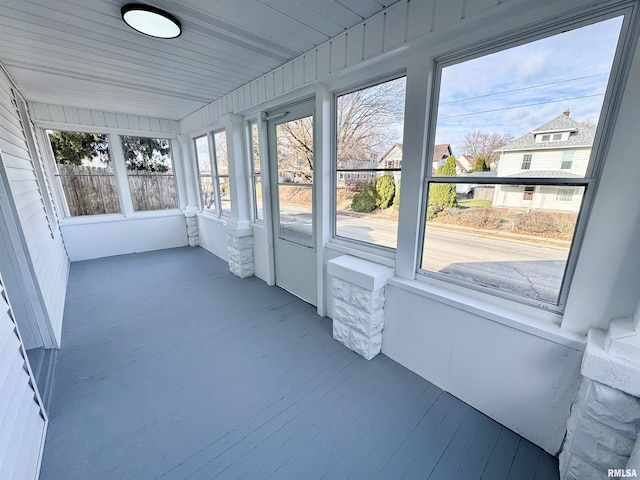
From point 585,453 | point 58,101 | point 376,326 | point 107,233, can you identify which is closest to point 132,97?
point 58,101

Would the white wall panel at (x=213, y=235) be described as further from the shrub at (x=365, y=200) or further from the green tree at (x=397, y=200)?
the green tree at (x=397, y=200)

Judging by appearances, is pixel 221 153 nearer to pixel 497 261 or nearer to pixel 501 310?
pixel 497 261

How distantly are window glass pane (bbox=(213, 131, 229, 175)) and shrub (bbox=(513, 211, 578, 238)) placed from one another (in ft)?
13.1

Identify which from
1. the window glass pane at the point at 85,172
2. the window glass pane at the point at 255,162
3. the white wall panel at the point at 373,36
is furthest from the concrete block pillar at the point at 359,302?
the window glass pane at the point at 85,172

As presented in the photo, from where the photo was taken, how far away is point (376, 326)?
6.93ft

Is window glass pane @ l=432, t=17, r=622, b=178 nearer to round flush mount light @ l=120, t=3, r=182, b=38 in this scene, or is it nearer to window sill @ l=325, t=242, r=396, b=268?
window sill @ l=325, t=242, r=396, b=268

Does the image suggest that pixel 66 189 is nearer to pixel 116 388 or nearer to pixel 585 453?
pixel 116 388

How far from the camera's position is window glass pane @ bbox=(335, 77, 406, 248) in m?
2.04

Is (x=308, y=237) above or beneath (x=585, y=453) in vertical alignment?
above

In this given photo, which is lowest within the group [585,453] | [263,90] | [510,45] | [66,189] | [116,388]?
[116,388]

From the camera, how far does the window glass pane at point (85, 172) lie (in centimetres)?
440

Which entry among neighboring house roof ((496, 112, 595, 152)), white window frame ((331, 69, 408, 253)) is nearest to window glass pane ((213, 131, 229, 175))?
white window frame ((331, 69, 408, 253))

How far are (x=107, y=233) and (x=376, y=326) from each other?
527 cm

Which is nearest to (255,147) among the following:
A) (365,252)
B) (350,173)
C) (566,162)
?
(350,173)
